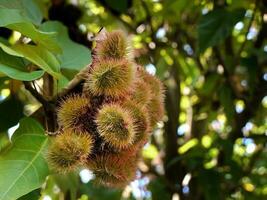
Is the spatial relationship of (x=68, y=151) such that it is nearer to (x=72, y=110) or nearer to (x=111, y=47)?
(x=72, y=110)

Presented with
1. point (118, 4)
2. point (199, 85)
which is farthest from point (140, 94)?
point (199, 85)

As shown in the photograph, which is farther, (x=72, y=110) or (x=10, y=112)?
(x=10, y=112)

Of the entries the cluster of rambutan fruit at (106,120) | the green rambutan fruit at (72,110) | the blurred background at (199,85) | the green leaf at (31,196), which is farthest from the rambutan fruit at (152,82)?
the blurred background at (199,85)

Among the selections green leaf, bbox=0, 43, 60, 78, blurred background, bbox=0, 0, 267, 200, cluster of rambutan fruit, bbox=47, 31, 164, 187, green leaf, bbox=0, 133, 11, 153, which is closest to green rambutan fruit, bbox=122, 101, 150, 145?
cluster of rambutan fruit, bbox=47, 31, 164, 187

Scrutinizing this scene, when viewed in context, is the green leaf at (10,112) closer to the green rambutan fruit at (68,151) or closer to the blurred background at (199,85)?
the green rambutan fruit at (68,151)

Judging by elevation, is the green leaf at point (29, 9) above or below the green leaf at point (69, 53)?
above
